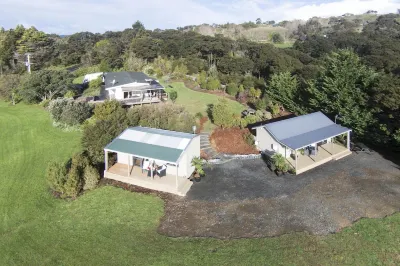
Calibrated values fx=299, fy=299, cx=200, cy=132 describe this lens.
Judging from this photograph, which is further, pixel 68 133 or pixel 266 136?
pixel 68 133

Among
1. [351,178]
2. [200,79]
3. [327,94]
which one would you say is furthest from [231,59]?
[351,178]

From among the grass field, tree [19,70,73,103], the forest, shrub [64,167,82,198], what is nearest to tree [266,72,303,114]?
the forest

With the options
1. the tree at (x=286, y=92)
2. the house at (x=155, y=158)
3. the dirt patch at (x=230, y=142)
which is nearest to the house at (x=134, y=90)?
the dirt patch at (x=230, y=142)

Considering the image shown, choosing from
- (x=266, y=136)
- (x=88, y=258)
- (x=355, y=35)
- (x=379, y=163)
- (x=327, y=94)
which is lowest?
(x=88, y=258)

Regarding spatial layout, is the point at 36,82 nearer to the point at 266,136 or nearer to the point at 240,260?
the point at 266,136

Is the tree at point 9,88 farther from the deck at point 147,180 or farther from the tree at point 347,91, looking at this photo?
the tree at point 347,91

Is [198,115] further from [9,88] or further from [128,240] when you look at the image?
[9,88]

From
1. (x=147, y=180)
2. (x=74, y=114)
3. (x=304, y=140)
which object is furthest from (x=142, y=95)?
(x=304, y=140)
